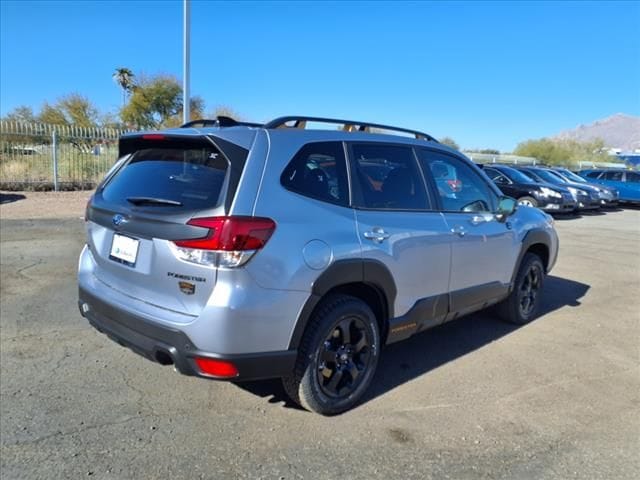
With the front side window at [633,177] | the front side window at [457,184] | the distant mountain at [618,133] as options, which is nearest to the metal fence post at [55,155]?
the front side window at [457,184]

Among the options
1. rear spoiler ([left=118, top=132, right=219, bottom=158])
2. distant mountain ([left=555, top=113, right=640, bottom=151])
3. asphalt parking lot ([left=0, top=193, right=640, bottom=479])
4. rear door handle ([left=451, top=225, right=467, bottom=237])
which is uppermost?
distant mountain ([left=555, top=113, right=640, bottom=151])

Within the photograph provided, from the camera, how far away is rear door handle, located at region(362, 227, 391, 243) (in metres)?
3.27

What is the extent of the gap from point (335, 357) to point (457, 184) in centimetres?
194

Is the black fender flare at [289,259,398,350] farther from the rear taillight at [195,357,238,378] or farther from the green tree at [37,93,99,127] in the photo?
the green tree at [37,93,99,127]

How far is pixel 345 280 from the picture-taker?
3102 millimetres

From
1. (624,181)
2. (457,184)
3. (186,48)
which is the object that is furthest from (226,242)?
(624,181)

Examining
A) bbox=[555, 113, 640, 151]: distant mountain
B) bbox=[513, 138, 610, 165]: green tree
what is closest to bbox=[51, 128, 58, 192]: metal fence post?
bbox=[513, 138, 610, 165]: green tree

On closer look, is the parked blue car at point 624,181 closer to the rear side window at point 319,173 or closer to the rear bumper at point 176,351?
the rear side window at point 319,173

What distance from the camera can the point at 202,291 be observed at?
2.69 metres

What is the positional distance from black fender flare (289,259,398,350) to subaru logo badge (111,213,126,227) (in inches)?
48.8

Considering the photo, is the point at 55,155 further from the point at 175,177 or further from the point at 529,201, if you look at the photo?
the point at 529,201

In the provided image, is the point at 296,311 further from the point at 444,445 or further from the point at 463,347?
the point at 463,347

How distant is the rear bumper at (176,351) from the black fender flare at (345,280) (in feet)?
0.50

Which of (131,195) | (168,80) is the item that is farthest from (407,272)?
(168,80)
